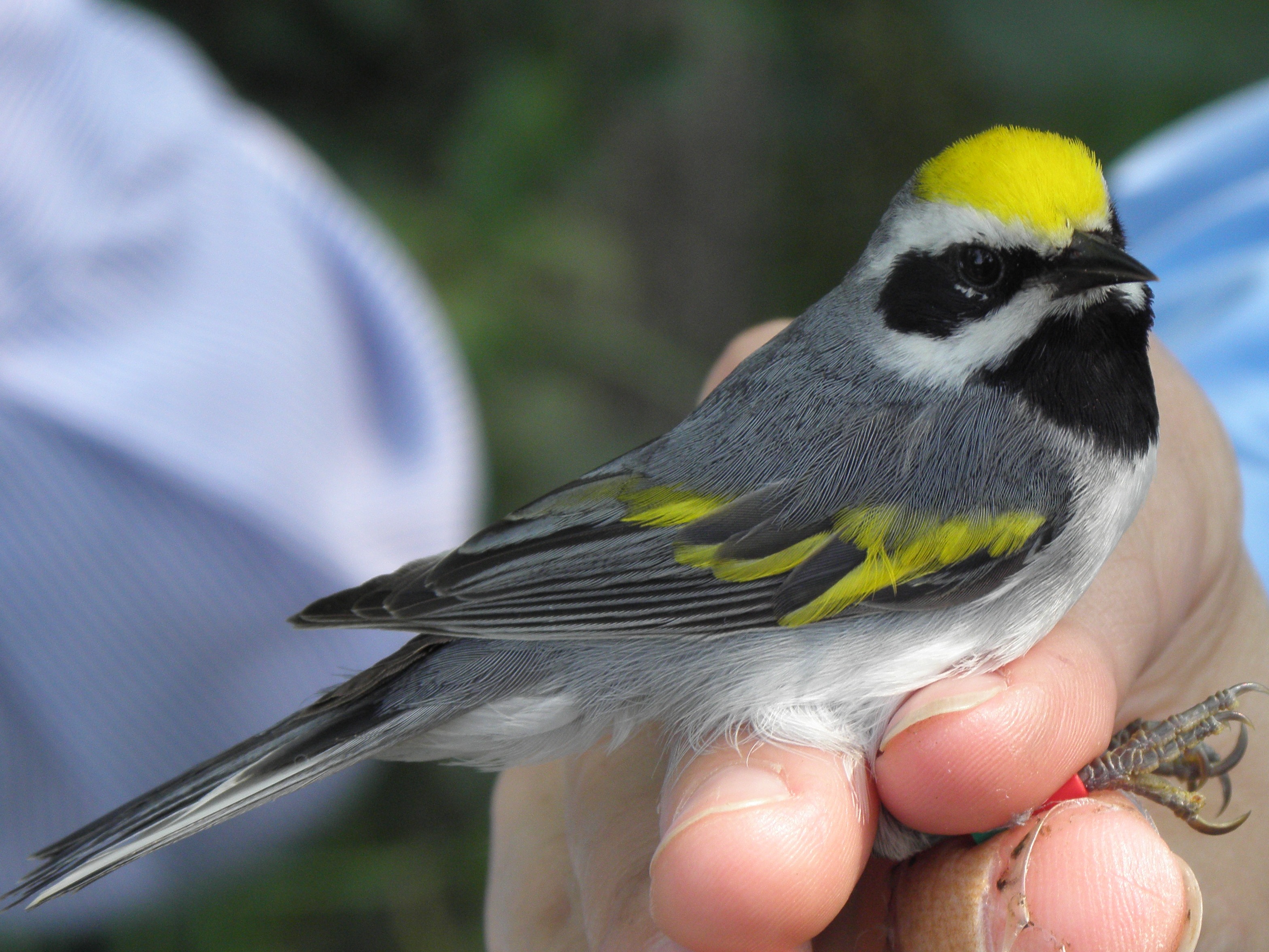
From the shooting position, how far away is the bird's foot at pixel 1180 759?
1.54 m

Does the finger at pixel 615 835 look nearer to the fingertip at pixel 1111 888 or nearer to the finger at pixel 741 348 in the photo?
the fingertip at pixel 1111 888

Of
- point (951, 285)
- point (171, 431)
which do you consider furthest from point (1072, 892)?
point (171, 431)

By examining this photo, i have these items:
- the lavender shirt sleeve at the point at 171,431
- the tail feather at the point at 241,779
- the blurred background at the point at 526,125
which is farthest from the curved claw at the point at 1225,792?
the lavender shirt sleeve at the point at 171,431

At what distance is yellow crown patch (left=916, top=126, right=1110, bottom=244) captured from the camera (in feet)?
4.74

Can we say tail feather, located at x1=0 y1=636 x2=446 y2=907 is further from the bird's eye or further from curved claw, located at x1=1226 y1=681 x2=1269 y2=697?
curved claw, located at x1=1226 y1=681 x2=1269 y2=697

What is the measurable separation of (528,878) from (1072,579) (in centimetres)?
104

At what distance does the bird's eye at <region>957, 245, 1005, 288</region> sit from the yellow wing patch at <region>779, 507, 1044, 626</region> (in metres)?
0.32

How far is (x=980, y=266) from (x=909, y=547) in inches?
15.7

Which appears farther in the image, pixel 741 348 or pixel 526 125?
pixel 526 125

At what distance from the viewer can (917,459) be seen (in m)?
1.53

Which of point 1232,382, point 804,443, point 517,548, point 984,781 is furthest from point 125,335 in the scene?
point 1232,382

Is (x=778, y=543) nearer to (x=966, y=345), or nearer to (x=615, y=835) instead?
(x=966, y=345)

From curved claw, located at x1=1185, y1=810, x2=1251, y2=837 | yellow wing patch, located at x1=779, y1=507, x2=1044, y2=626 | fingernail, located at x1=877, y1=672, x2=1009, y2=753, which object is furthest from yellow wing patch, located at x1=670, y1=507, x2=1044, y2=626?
curved claw, located at x1=1185, y1=810, x2=1251, y2=837

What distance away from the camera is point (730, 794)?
1.39m
